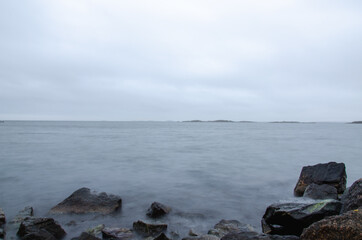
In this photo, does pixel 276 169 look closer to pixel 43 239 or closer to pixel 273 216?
pixel 273 216

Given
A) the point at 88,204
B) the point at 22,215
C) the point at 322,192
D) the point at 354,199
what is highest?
the point at 354,199

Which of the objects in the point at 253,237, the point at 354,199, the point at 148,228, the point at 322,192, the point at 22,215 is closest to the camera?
the point at 253,237

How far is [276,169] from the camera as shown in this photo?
16844 millimetres

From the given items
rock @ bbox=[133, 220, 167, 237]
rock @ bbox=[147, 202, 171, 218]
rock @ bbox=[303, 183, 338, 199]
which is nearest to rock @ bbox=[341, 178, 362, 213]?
rock @ bbox=[303, 183, 338, 199]

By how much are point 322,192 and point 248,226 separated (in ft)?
10.4

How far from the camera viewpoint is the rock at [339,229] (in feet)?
13.0

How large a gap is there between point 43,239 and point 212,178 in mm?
9264

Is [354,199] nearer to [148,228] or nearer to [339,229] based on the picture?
[339,229]

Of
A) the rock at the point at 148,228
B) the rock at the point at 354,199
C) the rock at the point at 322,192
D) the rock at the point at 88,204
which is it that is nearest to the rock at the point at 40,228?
the rock at the point at 88,204

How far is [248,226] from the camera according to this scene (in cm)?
688

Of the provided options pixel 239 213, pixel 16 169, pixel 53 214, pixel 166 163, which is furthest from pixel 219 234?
pixel 16 169

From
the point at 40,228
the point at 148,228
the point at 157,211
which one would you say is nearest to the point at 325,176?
the point at 157,211

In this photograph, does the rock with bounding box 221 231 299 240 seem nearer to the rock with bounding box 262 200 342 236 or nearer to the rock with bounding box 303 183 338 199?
the rock with bounding box 262 200 342 236

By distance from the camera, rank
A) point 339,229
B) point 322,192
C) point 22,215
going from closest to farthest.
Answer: point 339,229, point 22,215, point 322,192
